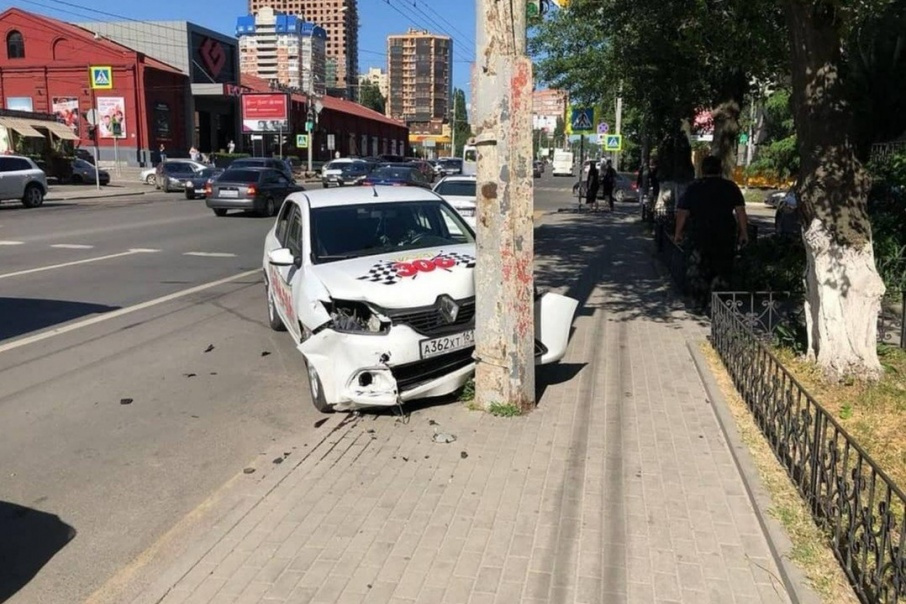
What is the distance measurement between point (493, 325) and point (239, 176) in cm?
1991

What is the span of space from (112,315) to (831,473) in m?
8.01

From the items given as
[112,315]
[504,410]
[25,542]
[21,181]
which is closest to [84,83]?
[21,181]

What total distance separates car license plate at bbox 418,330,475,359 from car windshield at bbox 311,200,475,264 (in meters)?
1.21

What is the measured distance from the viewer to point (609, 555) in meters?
3.63

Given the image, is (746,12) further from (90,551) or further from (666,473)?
(90,551)

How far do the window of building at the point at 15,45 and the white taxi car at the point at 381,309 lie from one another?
51.7 metres

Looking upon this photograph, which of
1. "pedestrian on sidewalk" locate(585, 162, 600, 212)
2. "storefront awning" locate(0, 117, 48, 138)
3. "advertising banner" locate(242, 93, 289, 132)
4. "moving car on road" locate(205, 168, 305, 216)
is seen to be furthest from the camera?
"advertising banner" locate(242, 93, 289, 132)

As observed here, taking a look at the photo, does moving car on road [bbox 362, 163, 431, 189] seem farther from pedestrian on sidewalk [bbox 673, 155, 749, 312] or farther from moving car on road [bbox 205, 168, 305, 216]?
pedestrian on sidewalk [bbox 673, 155, 749, 312]

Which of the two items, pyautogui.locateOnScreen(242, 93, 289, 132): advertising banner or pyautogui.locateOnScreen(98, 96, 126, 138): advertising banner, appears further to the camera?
pyautogui.locateOnScreen(242, 93, 289, 132): advertising banner

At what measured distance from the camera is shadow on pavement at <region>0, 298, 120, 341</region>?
27.6 ft

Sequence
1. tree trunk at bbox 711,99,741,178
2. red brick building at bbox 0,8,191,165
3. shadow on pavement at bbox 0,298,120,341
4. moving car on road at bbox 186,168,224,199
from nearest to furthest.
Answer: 1. shadow on pavement at bbox 0,298,120,341
2. tree trunk at bbox 711,99,741,178
3. moving car on road at bbox 186,168,224,199
4. red brick building at bbox 0,8,191,165

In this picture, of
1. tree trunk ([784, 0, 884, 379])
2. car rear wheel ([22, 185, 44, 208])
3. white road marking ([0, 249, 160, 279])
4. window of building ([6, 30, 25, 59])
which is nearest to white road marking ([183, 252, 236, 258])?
white road marking ([0, 249, 160, 279])

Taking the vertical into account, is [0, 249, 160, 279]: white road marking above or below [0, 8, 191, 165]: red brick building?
below

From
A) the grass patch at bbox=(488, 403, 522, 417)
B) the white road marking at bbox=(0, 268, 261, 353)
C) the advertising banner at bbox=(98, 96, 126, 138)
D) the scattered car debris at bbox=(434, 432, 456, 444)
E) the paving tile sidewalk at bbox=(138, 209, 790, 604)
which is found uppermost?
the advertising banner at bbox=(98, 96, 126, 138)
